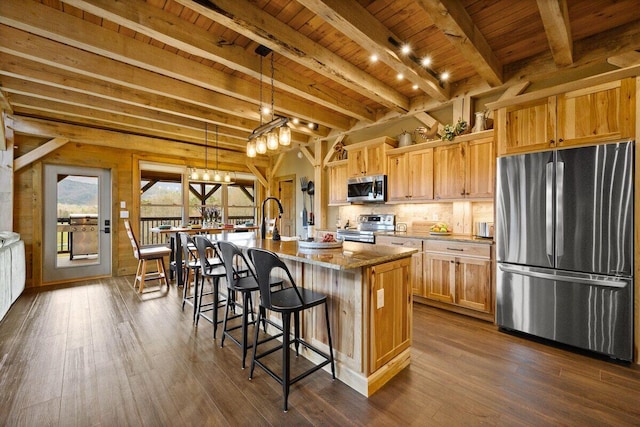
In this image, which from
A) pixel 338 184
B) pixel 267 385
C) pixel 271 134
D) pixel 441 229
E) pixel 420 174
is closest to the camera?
pixel 267 385

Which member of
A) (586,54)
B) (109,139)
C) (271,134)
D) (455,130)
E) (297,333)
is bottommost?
(297,333)

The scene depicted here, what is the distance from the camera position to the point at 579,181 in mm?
2516

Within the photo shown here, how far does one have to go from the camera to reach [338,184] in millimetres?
5480

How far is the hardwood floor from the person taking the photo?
67.9 inches

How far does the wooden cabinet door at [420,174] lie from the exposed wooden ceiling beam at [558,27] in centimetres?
161

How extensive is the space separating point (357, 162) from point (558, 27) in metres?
3.02

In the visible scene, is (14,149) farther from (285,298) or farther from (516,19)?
(516,19)

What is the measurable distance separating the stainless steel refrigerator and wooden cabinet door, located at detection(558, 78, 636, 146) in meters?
0.12

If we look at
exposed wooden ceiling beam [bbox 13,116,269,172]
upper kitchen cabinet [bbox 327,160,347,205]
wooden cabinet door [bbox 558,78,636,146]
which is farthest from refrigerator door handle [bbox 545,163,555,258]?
exposed wooden ceiling beam [bbox 13,116,269,172]

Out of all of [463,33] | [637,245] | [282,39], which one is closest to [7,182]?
[282,39]

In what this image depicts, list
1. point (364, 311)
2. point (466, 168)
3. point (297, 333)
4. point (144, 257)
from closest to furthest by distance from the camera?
point (364, 311) < point (297, 333) < point (466, 168) < point (144, 257)

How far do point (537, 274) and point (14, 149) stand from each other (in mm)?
7510

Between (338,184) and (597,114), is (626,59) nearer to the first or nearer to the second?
(597,114)

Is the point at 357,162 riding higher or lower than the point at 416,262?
higher
